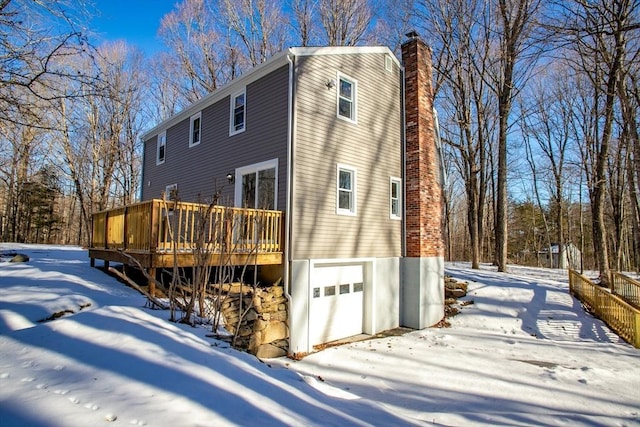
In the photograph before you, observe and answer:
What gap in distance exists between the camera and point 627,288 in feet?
36.0

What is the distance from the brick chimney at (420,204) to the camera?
34.5 ft

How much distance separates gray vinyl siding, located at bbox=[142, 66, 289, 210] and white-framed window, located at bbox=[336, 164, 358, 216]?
1664 millimetres

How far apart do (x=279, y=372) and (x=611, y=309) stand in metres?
9.62

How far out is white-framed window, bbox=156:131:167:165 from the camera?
14.0 m

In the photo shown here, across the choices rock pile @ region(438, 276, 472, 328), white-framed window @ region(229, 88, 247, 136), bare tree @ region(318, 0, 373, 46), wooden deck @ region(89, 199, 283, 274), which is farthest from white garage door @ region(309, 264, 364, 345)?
bare tree @ region(318, 0, 373, 46)

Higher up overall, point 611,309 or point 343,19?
point 343,19

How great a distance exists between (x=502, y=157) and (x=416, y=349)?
11597 mm

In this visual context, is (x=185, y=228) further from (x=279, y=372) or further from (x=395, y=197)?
(x=395, y=197)

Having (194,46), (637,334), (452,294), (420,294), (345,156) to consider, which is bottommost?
(637,334)

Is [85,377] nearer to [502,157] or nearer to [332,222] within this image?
[332,222]

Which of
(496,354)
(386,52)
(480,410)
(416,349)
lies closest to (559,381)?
(496,354)

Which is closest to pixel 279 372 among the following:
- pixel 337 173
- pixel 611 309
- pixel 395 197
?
pixel 337 173

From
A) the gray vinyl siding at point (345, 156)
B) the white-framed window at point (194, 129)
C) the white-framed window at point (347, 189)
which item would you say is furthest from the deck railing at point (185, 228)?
the white-framed window at point (194, 129)

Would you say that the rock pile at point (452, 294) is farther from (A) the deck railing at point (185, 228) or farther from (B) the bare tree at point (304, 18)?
(B) the bare tree at point (304, 18)
